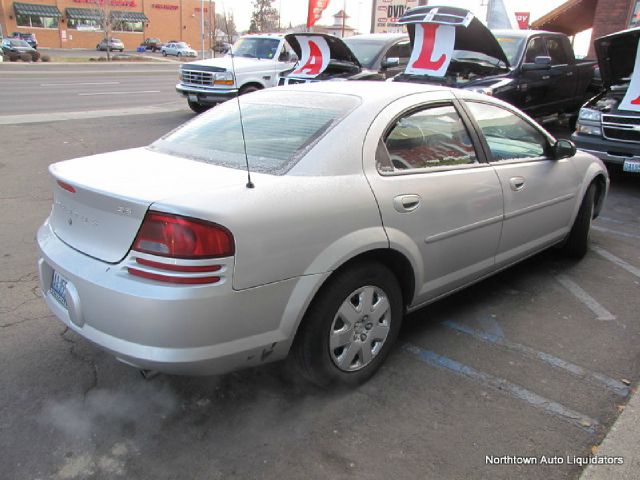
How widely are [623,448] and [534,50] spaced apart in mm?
8903

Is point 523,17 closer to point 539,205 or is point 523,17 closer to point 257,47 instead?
point 257,47

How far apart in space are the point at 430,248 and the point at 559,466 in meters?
1.29

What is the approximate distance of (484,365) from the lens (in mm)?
3314

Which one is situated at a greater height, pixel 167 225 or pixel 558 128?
pixel 167 225

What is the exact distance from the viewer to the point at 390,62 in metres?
11.2

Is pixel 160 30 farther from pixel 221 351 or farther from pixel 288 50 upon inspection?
pixel 221 351

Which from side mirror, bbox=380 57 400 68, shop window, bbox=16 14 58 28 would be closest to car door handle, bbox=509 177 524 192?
side mirror, bbox=380 57 400 68

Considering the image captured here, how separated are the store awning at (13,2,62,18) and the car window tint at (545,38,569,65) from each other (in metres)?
66.3

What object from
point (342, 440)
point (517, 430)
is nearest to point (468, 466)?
point (517, 430)

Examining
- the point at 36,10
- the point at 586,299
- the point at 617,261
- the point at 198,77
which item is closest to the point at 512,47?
the point at 617,261

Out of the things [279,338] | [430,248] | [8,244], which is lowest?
[8,244]

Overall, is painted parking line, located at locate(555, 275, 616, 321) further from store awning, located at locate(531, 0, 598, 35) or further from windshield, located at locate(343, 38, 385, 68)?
store awning, located at locate(531, 0, 598, 35)

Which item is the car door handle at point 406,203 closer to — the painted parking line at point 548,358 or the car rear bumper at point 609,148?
the painted parking line at point 548,358

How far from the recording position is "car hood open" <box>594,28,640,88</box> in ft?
25.8
